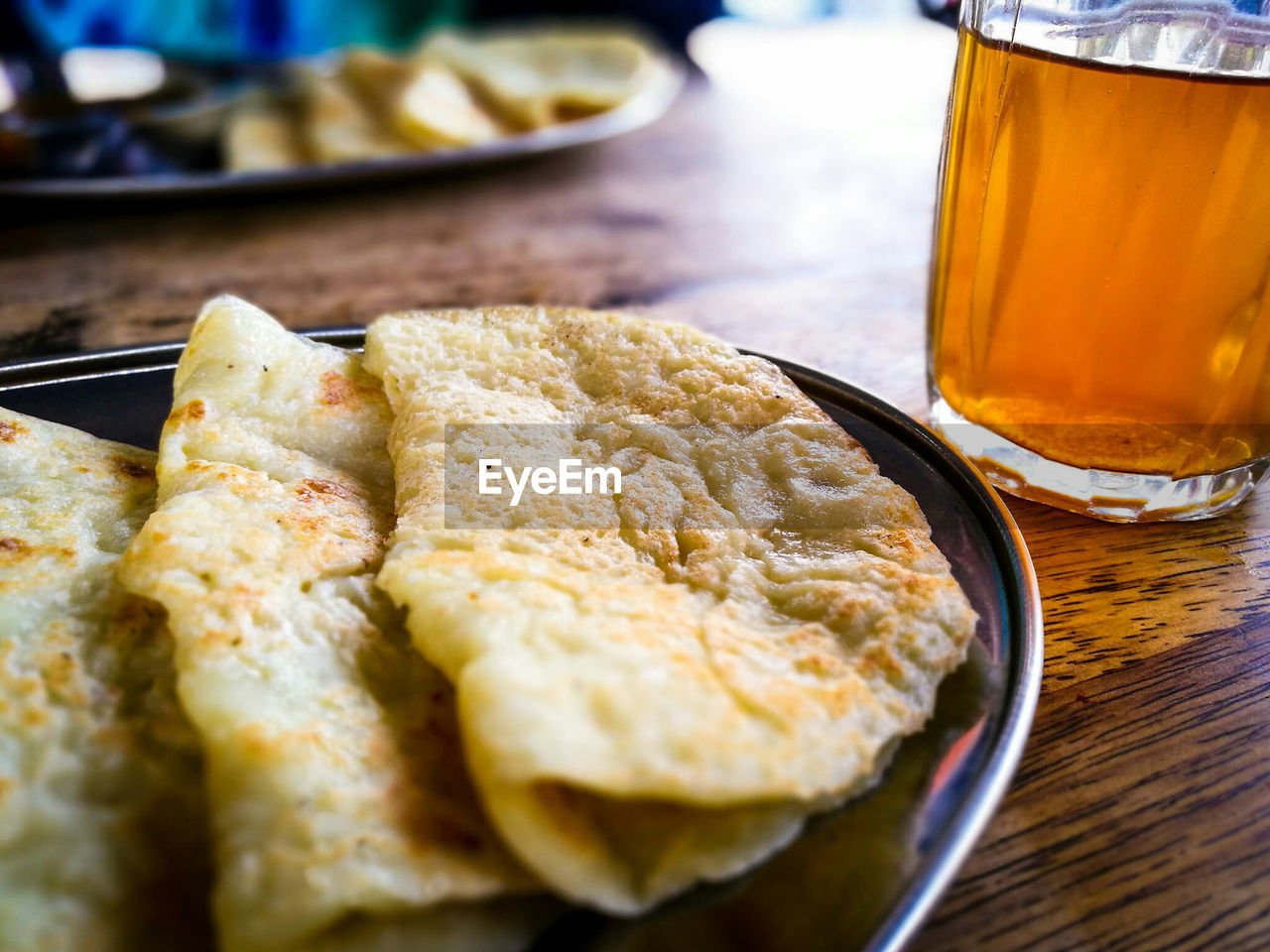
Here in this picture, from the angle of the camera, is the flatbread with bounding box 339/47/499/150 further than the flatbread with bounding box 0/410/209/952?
Yes

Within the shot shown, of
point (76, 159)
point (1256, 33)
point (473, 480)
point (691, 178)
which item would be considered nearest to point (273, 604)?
point (473, 480)

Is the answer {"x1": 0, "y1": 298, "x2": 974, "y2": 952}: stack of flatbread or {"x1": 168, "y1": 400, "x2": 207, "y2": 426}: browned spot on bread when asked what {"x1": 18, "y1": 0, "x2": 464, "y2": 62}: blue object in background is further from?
{"x1": 0, "y1": 298, "x2": 974, "y2": 952}: stack of flatbread

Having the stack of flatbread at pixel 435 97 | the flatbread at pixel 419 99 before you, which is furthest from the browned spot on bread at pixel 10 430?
the flatbread at pixel 419 99

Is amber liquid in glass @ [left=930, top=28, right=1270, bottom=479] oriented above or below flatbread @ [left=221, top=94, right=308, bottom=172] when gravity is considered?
above

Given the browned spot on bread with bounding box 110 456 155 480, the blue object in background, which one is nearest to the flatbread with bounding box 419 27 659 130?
the blue object in background

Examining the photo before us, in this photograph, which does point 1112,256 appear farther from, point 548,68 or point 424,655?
point 548,68

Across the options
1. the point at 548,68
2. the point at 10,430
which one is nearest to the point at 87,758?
the point at 10,430
